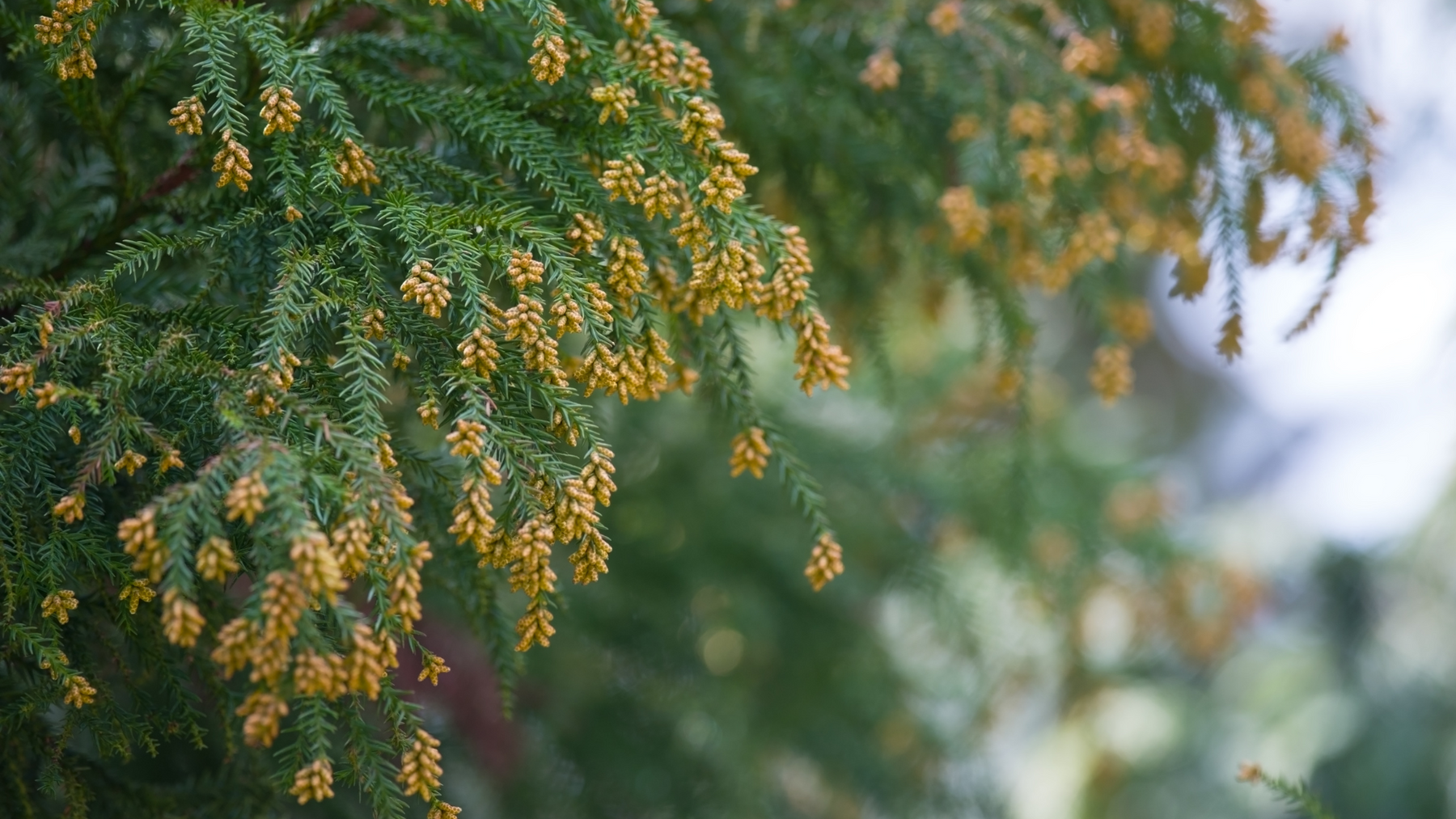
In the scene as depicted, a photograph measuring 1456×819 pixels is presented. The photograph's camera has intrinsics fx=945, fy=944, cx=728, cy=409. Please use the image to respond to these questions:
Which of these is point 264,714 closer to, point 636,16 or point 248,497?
point 248,497

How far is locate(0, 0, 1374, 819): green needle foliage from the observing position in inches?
35.3

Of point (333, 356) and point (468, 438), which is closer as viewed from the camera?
point (468, 438)

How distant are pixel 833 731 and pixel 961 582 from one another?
39.5 inches

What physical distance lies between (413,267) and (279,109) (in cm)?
23

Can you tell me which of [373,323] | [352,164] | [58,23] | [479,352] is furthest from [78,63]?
[479,352]

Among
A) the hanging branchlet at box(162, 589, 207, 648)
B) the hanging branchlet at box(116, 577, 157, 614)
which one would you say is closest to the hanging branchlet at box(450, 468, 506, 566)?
the hanging branchlet at box(162, 589, 207, 648)

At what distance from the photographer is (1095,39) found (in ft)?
5.24

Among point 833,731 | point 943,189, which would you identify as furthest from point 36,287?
point 833,731

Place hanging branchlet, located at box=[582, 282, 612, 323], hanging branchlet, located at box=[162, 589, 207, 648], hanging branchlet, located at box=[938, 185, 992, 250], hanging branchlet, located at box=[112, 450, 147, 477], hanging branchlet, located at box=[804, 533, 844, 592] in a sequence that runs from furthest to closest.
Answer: hanging branchlet, located at box=[938, 185, 992, 250] < hanging branchlet, located at box=[804, 533, 844, 592] < hanging branchlet, located at box=[582, 282, 612, 323] < hanging branchlet, located at box=[112, 450, 147, 477] < hanging branchlet, located at box=[162, 589, 207, 648]

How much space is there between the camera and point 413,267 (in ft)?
3.14

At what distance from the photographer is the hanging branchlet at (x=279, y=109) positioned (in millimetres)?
979

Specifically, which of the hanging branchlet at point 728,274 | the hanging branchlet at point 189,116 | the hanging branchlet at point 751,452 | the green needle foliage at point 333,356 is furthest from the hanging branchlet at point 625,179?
the hanging branchlet at point 189,116

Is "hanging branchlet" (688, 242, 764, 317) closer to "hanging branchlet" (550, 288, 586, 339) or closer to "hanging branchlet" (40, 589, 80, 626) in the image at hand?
"hanging branchlet" (550, 288, 586, 339)

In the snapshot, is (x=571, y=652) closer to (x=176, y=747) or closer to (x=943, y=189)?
(x=176, y=747)
